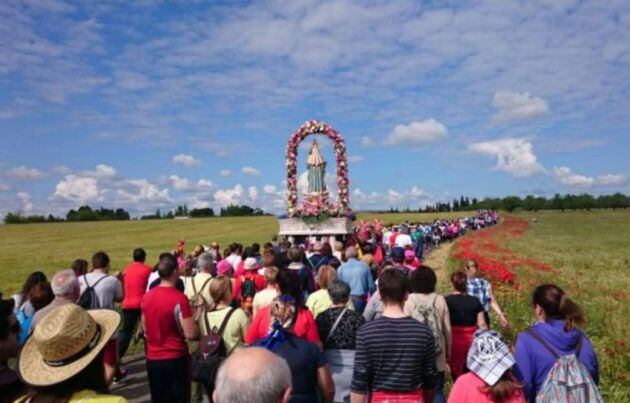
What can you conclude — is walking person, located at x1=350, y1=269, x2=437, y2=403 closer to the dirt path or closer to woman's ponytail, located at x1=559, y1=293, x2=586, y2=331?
woman's ponytail, located at x1=559, y1=293, x2=586, y2=331

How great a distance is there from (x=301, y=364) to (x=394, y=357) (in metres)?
0.74

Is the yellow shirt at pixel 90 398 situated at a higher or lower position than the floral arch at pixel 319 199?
lower

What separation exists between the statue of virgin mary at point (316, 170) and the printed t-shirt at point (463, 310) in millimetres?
16167

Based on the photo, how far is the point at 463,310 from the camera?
591cm

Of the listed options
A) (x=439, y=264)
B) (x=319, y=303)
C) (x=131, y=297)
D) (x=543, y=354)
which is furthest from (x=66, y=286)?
(x=439, y=264)

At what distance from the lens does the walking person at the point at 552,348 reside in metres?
3.69

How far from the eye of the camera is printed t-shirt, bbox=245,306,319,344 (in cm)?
439

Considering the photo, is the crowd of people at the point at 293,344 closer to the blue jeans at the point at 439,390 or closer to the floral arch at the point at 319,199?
the blue jeans at the point at 439,390

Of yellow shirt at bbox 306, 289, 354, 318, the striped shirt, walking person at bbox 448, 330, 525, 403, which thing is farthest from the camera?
yellow shirt at bbox 306, 289, 354, 318

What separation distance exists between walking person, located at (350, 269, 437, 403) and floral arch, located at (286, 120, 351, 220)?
53.7 ft

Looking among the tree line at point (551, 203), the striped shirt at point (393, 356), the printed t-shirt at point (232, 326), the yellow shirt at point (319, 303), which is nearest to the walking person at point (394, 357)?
the striped shirt at point (393, 356)

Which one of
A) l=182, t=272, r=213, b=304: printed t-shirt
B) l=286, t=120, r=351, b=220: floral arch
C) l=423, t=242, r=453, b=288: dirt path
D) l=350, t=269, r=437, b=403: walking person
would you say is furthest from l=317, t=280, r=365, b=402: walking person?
l=286, t=120, r=351, b=220: floral arch

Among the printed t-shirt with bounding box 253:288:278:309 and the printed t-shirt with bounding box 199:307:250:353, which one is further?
the printed t-shirt with bounding box 253:288:278:309

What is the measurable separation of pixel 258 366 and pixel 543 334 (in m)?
2.57
